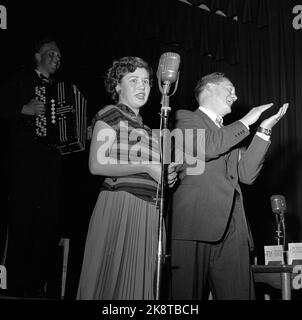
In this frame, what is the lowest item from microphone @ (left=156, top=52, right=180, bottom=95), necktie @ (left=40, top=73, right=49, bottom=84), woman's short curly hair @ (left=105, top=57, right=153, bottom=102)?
microphone @ (left=156, top=52, right=180, bottom=95)

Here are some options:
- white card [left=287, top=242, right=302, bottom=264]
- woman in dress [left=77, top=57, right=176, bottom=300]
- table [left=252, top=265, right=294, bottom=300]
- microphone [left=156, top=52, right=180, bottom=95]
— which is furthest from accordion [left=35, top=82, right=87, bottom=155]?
white card [left=287, top=242, right=302, bottom=264]

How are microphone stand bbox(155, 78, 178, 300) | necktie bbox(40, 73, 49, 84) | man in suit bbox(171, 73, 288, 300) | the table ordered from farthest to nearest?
necktie bbox(40, 73, 49, 84) → the table → man in suit bbox(171, 73, 288, 300) → microphone stand bbox(155, 78, 178, 300)

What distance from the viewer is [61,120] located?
2.70m

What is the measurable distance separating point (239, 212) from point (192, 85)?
2.13 metres

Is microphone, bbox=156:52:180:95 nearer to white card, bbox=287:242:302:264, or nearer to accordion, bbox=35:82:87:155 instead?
accordion, bbox=35:82:87:155

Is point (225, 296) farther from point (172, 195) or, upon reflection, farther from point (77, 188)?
point (77, 188)

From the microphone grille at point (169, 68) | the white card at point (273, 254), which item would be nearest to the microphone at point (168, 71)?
the microphone grille at point (169, 68)

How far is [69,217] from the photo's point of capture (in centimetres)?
366

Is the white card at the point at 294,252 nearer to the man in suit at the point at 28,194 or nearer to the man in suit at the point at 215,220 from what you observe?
the man in suit at the point at 215,220

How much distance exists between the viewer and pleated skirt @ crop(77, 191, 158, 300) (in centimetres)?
206

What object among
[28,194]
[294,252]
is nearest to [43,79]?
[28,194]

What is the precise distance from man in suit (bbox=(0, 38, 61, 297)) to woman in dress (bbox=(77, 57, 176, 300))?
908 millimetres

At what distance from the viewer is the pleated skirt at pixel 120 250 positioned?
2057 millimetres

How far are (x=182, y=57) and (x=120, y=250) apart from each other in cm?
255
